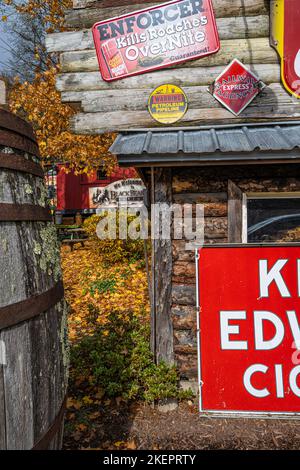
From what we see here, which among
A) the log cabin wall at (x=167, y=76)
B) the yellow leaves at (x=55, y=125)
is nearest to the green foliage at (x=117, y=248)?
the yellow leaves at (x=55, y=125)

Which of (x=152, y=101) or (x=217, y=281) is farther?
(x=152, y=101)

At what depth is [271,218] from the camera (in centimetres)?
400

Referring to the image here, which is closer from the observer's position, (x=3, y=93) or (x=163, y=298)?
(x=3, y=93)

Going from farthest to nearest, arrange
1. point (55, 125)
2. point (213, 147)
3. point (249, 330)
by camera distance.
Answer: point (55, 125) < point (213, 147) < point (249, 330)

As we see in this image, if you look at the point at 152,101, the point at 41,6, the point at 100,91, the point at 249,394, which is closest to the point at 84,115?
the point at 100,91

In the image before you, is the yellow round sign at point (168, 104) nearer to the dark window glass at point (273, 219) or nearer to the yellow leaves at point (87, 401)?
the dark window glass at point (273, 219)

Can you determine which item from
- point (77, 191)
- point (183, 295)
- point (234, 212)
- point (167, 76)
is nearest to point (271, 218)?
point (234, 212)

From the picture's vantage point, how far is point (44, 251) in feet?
6.86

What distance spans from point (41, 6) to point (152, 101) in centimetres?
1113

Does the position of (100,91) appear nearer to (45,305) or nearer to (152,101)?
(152,101)

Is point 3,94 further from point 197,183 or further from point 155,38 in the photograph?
point 155,38

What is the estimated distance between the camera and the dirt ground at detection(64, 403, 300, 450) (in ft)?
10.9

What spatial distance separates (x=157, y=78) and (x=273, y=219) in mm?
2315

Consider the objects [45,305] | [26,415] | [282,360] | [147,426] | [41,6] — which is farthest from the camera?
[41,6]
